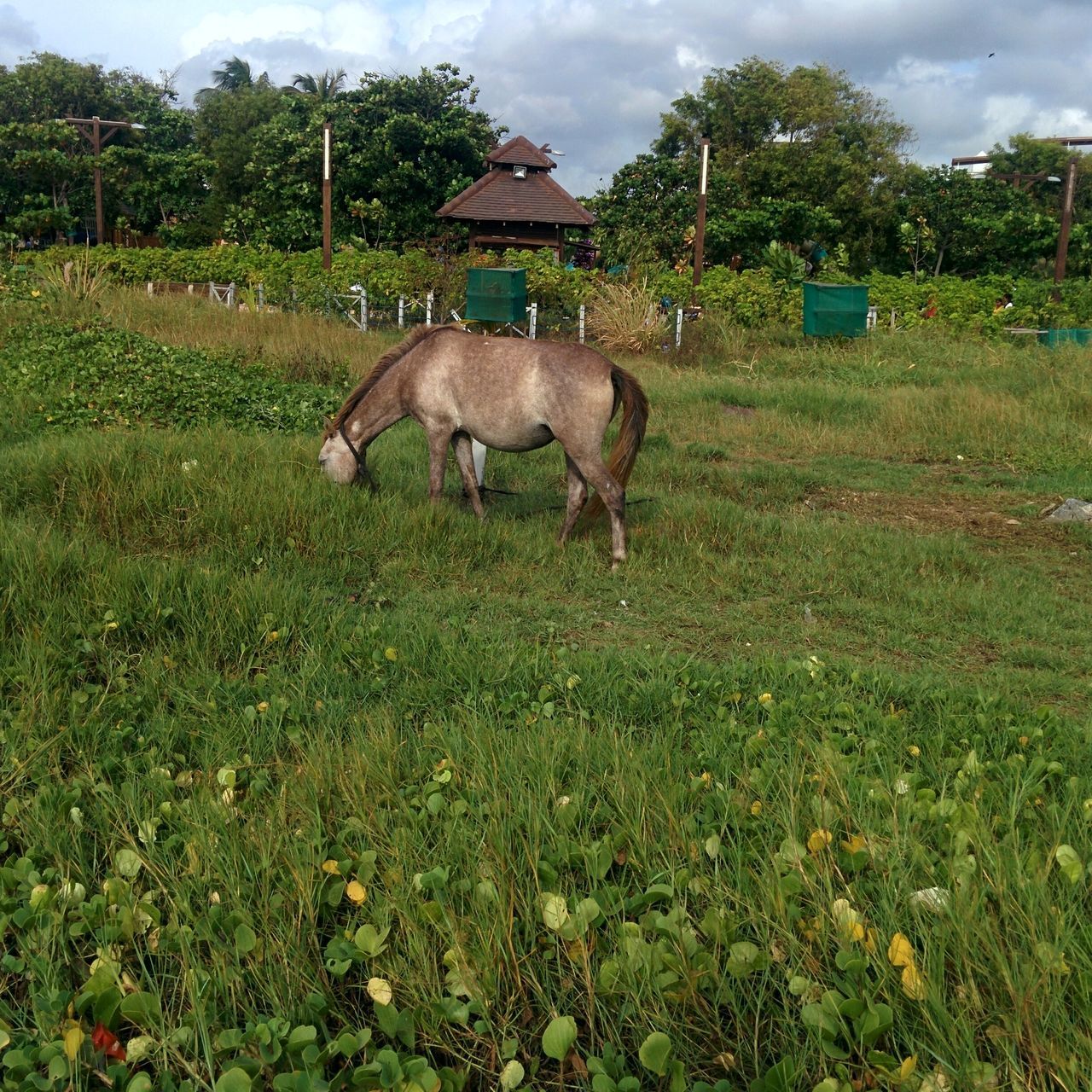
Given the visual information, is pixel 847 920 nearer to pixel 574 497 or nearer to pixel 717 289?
pixel 574 497

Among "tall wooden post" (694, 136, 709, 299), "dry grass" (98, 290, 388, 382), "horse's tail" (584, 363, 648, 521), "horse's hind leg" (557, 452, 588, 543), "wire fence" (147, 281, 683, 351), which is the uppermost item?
"tall wooden post" (694, 136, 709, 299)

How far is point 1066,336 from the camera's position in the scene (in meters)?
19.5

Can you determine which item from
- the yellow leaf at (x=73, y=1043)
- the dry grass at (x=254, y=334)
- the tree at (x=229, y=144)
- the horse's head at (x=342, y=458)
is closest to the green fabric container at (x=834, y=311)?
the dry grass at (x=254, y=334)

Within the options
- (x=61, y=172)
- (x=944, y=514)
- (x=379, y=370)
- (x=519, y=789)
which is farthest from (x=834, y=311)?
(x=61, y=172)

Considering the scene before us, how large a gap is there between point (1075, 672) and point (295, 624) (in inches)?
153

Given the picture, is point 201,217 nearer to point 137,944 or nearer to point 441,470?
point 441,470

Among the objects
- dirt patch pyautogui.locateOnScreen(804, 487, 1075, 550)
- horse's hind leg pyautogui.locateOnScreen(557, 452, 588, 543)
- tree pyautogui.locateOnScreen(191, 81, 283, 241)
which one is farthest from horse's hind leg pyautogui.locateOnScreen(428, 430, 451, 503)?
tree pyautogui.locateOnScreen(191, 81, 283, 241)

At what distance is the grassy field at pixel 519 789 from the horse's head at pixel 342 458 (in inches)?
6.3

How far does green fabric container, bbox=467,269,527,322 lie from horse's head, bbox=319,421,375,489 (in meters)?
12.9

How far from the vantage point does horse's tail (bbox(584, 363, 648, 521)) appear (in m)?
7.40

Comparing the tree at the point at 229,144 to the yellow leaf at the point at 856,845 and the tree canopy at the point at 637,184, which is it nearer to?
the tree canopy at the point at 637,184

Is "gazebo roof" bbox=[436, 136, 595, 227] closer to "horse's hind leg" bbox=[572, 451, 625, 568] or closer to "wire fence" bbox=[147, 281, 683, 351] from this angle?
"wire fence" bbox=[147, 281, 683, 351]

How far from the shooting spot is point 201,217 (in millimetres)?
40719

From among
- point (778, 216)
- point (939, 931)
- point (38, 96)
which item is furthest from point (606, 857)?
point (38, 96)
